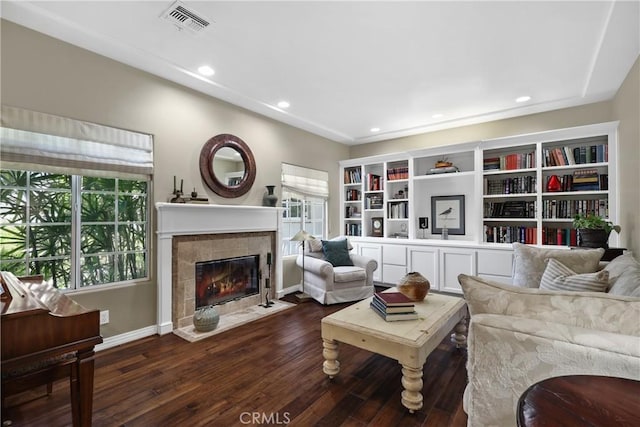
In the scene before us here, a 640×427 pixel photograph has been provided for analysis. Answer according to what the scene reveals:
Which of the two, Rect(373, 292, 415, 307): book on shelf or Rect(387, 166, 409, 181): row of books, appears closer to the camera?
Rect(373, 292, 415, 307): book on shelf

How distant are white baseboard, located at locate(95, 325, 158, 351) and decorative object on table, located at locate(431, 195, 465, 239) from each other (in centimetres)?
408

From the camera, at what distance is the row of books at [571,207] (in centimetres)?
354

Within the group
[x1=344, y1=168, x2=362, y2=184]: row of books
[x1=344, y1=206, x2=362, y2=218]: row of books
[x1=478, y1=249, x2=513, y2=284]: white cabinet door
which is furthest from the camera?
[x1=344, y1=206, x2=362, y2=218]: row of books

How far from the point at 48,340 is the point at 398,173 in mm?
4667

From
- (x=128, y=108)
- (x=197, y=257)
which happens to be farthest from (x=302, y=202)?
(x=128, y=108)

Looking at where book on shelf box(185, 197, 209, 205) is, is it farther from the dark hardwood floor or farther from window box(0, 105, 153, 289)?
the dark hardwood floor

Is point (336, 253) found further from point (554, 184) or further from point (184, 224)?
point (554, 184)

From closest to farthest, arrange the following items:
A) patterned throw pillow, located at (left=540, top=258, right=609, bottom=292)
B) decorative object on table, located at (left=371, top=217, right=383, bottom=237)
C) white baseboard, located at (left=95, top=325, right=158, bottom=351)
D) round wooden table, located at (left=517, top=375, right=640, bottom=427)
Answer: round wooden table, located at (left=517, top=375, right=640, bottom=427)
patterned throw pillow, located at (left=540, top=258, right=609, bottom=292)
white baseboard, located at (left=95, top=325, right=158, bottom=351)
decorative object on table, located at (left=371, top=217, right=383, bottom=237)

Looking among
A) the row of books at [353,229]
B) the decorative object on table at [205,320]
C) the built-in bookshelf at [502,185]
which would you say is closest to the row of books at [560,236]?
the built-in bookshelf at [502,185]

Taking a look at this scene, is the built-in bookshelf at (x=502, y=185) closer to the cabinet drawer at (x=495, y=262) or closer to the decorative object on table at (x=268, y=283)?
the cabinet drawer at (x=495, y=262)

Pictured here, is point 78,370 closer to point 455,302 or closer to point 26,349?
point 26,349

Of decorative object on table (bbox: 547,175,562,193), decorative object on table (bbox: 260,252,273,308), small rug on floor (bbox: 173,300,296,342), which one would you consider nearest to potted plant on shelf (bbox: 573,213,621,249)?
decorative object on table (bbox: 547,175,562,193)

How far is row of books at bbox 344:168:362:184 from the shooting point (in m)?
5.48

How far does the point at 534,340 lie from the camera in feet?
3.61
